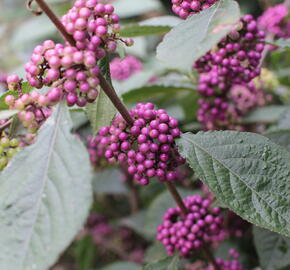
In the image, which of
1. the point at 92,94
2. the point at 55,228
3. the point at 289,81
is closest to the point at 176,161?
the point at 92,94

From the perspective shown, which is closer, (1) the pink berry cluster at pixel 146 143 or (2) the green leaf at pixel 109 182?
(1) the pink berry cluster at pixel 146 143

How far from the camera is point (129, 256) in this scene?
2900mm

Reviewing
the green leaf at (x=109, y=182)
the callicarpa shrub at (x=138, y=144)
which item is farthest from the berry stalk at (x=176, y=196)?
the green leaf at (x=109, y=182)

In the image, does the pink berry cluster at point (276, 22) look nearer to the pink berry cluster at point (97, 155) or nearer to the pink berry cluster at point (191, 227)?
the pink berry cluster at point (97, 155)

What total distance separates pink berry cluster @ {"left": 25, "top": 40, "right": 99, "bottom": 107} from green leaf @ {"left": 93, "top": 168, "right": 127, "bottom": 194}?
5.54 feet

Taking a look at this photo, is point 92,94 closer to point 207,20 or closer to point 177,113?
point 207,20

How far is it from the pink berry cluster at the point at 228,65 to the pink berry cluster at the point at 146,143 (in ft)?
1.31

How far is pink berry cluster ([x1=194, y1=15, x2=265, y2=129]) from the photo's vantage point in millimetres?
1566

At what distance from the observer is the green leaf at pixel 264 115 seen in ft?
7.38

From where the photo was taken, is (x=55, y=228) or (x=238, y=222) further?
(x=238, y=222)

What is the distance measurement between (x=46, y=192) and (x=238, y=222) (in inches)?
51.1

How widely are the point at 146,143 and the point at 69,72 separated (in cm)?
34

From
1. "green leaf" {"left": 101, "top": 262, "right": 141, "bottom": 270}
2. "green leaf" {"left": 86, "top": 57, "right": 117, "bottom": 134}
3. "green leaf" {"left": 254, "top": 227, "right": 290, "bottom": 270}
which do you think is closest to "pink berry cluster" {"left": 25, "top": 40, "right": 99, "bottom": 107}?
"green leaf" {"left": 86, "top": 57, "right": 117, "bottom": 134}

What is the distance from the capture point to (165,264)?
1.60 meters
